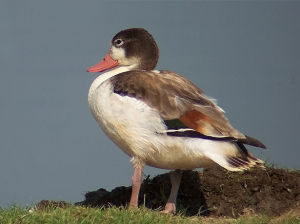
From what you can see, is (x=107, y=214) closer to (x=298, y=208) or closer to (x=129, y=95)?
(x=129, y=95)

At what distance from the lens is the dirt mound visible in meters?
10.7

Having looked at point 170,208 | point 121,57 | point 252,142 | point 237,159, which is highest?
point 121,57

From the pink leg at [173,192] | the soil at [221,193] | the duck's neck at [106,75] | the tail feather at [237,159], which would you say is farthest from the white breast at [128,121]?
the soil at [221,193]

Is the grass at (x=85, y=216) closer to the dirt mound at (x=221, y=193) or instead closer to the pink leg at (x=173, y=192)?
the pink leg at (x=173, y=192)

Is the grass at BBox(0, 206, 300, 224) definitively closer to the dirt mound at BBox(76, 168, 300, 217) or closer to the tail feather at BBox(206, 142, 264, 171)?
the tail feather at BBox(206, 142, 264, 171)

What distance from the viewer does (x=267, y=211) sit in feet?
34.5

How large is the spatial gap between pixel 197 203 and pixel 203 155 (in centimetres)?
204

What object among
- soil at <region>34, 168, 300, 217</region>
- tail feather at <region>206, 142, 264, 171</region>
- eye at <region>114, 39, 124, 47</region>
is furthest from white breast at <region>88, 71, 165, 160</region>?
soil at <region>34, 168, 300, 217</region>

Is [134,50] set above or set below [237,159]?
above

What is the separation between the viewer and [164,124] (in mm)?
8953

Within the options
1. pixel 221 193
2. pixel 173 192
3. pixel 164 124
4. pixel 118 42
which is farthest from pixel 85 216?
pixel 221 193

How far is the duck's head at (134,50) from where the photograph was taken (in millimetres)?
9984

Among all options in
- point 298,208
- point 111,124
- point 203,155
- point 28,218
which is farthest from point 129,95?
point 298,208

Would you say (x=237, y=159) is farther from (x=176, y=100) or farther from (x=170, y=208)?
(x=170, y=208)
